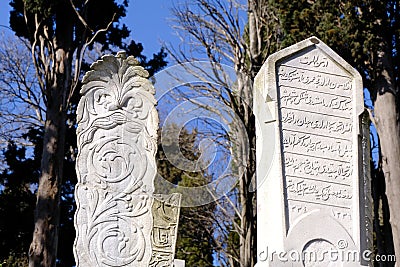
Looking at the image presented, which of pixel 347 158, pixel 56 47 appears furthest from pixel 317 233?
pixel 56 47

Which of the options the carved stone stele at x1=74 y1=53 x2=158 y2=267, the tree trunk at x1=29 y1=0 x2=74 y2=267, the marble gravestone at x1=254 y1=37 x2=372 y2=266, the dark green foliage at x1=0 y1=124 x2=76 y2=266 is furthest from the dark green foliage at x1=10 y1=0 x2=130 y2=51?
the marble gravestone at x1=254 y1=37 x2=372 y2=266

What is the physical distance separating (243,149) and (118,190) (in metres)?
6.12

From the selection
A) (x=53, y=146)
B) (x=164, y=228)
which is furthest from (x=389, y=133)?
(x=164, y=228)

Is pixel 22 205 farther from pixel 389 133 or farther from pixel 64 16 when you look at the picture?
pixel 389 133

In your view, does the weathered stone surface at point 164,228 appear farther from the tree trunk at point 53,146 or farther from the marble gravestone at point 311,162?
the tree trunk at point 53,146

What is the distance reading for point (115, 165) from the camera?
19.1 feet

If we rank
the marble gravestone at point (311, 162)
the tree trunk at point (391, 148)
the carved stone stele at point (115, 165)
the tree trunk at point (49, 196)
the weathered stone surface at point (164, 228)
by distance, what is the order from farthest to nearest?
the tree trunk at point (49, 196) < the tree trunk at point (391, 148) < the weathered stone surface at point (164, 228) < the carved stone stele at point (115, 165) < the marble gravestone at point (311, 162)

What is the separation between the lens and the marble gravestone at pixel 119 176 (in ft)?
18.4

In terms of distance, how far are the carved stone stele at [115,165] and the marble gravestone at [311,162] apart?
3.89ft

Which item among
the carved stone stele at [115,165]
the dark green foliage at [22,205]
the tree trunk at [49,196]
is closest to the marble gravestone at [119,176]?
the carved stone stele at [115,165]

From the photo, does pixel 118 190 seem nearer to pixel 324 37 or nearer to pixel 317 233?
pixel 317 233

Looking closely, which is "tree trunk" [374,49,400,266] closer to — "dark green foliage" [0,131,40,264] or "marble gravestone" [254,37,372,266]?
"marble gravestone" [254,37,372,266]

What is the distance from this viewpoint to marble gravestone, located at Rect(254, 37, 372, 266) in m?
4.90

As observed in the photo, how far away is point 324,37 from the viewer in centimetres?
1068
